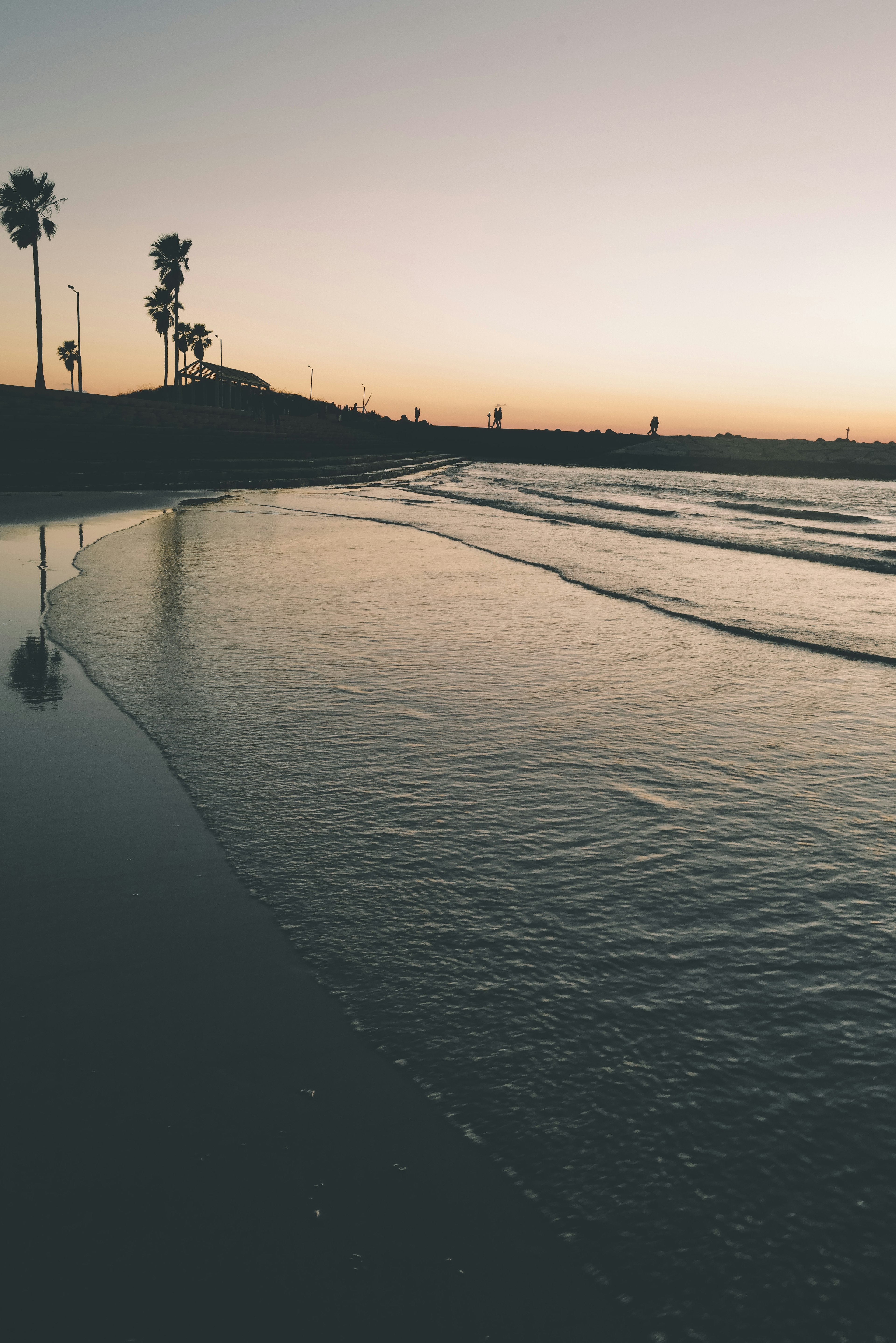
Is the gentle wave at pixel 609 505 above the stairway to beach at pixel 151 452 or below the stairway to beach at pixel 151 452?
below

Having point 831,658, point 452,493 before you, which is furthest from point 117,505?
point 831,658

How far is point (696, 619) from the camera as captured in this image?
8242mm

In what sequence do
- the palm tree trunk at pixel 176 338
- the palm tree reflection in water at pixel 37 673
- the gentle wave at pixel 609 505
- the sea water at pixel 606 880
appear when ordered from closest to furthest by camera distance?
1. the sea water at pixel 606 880
2. the palm tree reflection in water at pixel 37 673
3. the gentle wave at pixel 609 505
4. the palm tree trunk at pixel 176 338

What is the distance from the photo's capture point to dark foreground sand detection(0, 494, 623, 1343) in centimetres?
139

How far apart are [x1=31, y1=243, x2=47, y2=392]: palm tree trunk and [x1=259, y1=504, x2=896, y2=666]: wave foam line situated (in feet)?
139

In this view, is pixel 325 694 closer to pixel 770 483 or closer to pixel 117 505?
pixel 117 505

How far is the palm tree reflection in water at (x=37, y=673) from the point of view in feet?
15.6

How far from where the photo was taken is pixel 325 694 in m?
4.94

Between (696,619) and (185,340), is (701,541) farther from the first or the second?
(185,340)

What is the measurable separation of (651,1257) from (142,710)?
373 cm

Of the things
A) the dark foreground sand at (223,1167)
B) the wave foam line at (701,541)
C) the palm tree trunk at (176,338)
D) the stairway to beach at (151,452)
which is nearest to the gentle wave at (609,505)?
the wave foam line at (701,541)

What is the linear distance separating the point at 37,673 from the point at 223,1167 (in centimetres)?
420

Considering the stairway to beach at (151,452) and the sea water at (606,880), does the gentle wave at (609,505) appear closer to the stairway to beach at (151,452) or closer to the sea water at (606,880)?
the stairway to beach at (151,452)

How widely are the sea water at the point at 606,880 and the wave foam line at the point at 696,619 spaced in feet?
0.26
